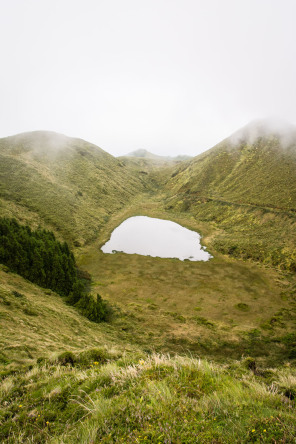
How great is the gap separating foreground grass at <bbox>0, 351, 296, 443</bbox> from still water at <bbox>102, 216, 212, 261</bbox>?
115 ft

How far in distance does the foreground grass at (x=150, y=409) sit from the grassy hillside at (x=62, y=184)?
43.7 metres

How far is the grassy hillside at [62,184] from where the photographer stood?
50438mm

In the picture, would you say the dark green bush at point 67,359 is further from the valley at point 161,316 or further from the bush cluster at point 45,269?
the bush cluster at point 45,269

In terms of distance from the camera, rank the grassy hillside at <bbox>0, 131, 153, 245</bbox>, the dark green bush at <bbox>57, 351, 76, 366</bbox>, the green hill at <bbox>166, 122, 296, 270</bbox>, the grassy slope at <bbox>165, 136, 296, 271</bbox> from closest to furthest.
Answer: the dark green bush at <bbox>57, 351, 76, 366</bbox> → the grassy slope at <bbox>165, 136, 296, 271</bbox> → the green hill at <bbox>166, 122, 296, 270</bbox> → the grassy hillside at <bbox>0, 131, 153, 245</bbox>

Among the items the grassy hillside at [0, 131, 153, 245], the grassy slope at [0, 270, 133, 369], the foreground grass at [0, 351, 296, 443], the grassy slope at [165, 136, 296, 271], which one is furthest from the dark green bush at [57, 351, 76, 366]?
the grassy hillside at [0, 131, 153, 245]

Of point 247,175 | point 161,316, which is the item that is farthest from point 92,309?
point 247,175

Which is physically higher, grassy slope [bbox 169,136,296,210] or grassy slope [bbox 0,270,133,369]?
grassy slope [bbox 169,136,296,210]

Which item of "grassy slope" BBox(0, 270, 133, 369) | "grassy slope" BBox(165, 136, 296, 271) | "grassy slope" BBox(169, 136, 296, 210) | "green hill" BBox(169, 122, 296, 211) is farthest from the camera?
"green hill" BBox(169, 122, 296, 211)

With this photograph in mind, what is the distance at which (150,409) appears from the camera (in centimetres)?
343

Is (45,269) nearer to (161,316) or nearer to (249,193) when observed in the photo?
(161,316)

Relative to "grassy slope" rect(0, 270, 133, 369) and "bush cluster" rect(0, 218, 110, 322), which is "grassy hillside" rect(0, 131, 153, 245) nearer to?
"bush cluster" rect(0, 218, 110, 322)

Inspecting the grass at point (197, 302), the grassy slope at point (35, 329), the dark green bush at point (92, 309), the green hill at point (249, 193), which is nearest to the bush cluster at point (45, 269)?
the dark green bush at point (92, 309)

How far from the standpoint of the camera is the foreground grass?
2859 millimetres

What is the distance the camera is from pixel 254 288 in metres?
29.3
